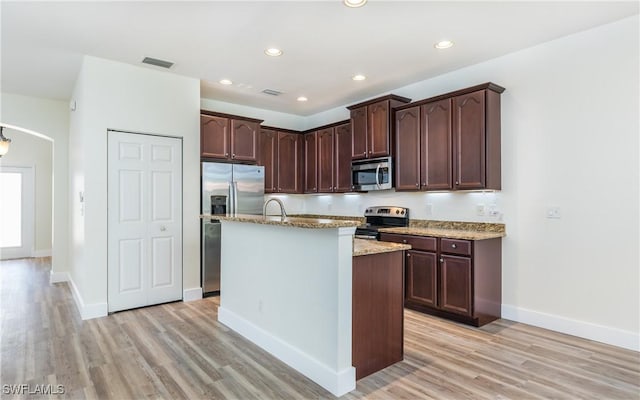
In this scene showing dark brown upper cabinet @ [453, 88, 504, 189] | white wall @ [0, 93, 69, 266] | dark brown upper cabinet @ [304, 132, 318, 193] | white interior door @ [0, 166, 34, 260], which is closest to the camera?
dark brown upper cabinet @ [453, 88, 504, 189]

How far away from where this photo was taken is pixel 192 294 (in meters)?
4.66

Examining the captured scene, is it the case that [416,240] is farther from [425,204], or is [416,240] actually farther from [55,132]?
[55,132]

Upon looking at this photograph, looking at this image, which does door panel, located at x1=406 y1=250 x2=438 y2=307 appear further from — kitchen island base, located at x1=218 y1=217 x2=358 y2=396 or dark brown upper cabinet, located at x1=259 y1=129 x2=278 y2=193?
dark brown upper cabinet, located at x1=259 y1=129 x2=278 y2=193

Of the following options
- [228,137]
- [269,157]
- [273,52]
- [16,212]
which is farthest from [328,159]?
[16,212]

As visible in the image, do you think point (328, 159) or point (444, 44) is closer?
point (444, 44)

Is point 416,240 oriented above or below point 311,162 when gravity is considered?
below

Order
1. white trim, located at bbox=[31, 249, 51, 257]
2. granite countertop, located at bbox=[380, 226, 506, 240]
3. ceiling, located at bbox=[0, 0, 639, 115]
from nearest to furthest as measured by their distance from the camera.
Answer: ceiling, located at bbox=[0, 0, 639, 115]
granite countertop, located at bbox=[380, 226, 506, 240]
white trim, located at bbox=[31, 249, 51, 257]

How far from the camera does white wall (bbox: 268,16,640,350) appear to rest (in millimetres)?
3119

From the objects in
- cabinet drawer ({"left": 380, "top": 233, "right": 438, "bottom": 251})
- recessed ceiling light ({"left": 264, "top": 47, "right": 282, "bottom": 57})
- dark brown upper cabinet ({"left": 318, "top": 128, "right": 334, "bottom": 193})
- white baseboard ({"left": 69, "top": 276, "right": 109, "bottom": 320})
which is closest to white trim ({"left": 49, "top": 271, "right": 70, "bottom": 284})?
white baseboard ({"left": 69, "top": 276, "right": 109, "bottom": 320})

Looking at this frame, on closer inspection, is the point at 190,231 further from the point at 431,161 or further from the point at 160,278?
the point at 431,161

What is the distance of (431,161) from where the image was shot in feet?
14.0

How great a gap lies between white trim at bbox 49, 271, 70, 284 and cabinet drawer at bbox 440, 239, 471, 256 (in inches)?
227

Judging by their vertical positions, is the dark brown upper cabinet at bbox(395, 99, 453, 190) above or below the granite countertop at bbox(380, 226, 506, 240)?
above

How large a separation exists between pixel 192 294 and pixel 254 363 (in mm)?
2172
